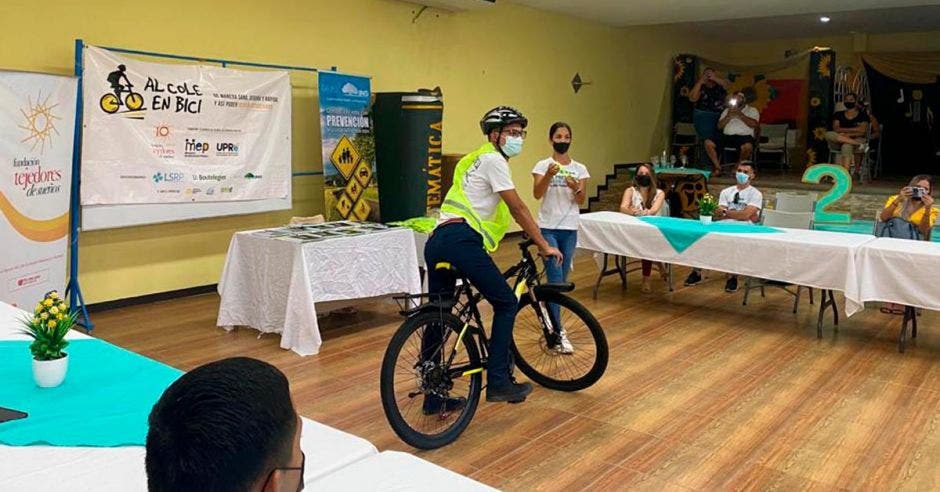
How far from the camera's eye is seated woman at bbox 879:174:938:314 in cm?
525

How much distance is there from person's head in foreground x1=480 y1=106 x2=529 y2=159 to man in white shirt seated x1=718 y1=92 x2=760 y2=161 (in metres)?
8.48

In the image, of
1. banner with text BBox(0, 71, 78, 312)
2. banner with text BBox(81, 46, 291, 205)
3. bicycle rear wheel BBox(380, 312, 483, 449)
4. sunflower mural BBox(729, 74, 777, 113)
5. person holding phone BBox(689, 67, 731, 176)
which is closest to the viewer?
bicycle rear wheel BBox(380, 312, 483, 449)

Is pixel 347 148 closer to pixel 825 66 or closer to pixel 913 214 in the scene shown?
pixel 913 214

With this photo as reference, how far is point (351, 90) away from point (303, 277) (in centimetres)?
276

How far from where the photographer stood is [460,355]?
3.20 m

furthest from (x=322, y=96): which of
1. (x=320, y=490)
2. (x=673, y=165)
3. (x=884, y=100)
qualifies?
(x=884, y=100)

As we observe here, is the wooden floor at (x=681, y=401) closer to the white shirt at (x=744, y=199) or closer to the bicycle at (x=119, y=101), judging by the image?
the white shirt at (x=744, y=199)

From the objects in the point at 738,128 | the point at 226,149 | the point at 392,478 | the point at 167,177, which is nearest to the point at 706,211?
the point at 226,149

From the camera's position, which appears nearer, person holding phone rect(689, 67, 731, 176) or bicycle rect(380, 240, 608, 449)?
bicycle rect(380, 240, 608, 449)

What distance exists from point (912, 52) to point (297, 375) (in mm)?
11958

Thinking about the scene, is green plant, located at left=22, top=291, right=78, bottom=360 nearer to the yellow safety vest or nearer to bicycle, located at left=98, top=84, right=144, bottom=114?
the yellow safety vest

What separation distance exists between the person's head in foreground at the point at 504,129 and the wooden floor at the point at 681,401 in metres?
1.25

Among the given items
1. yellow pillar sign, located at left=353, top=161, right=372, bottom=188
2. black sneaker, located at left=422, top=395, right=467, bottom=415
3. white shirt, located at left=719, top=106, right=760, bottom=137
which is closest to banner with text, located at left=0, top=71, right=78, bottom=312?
yellow pillar sign, located at left=353, top=161, right=372, bottom=188

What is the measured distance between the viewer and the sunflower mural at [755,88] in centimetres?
1241
